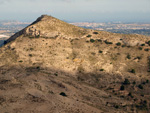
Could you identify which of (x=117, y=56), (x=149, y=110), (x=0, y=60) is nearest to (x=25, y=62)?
(x=0, y=60)

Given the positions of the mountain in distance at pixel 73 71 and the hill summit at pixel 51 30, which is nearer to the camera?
the mountain in distance at pixel 73 71

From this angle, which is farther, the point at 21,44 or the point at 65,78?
the point at 21,44

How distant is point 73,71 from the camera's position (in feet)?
246

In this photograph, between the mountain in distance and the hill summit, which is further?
the hill summit

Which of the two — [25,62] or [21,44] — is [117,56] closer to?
[25,62]

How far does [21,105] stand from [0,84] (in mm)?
18258

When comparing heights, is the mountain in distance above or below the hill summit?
below

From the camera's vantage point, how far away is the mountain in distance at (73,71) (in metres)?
45.9

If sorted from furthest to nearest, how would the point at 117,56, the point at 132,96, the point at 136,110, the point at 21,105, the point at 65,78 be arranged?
the point at 117,56
the point at 65,78
the point at 132,96
the point at 136,110
the point at 21,105

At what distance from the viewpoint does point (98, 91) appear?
61625mm

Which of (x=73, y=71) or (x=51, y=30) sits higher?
(x=51, y=30)

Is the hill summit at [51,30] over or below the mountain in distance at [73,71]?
over

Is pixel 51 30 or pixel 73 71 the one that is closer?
pixel 73 71

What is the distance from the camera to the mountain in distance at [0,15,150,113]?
45906 mm
